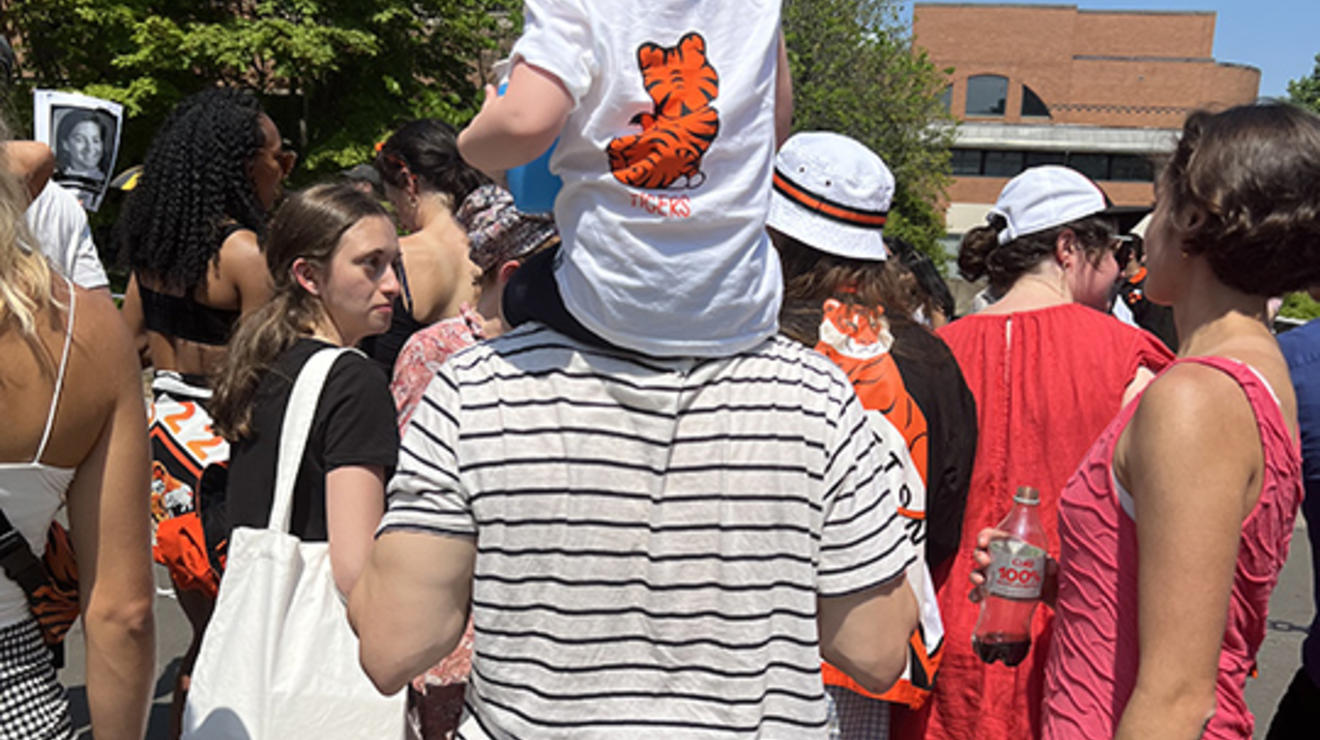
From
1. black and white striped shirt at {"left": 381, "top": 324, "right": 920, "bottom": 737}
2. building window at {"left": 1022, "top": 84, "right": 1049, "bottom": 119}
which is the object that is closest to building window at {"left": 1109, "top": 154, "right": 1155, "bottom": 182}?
building window at {"left": 1022, "top": 84, "right": 1049, "bottom": 119}

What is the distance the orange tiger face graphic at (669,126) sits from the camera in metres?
1.33

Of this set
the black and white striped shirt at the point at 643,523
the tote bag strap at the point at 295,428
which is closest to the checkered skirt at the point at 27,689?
the tote bag strap at the point at 295,428

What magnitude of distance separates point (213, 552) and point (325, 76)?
21868 mm

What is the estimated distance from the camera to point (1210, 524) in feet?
5.12

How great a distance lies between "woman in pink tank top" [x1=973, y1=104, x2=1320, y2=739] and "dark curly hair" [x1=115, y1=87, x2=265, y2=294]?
2.69m

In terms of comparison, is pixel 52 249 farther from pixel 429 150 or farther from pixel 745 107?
pixel 745 107

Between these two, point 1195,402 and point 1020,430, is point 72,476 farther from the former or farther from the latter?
point 1020,430

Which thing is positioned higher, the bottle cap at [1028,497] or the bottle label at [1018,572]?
the bottle cap at [1028,497]

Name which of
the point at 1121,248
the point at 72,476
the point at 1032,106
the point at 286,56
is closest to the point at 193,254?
the point at 72,476

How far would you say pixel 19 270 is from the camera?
154 centimetres

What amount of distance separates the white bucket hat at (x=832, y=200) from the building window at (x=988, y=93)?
6203 cm

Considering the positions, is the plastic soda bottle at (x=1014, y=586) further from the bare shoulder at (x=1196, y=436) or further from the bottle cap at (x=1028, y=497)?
the bare shoulder at (x=1196, y=436)

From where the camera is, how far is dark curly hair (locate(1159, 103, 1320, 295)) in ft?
5.58

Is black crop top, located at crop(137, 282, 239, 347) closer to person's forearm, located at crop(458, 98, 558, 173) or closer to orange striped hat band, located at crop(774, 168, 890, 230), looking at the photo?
orange striped hat band, located at crop(774, 168, 890, 230)
